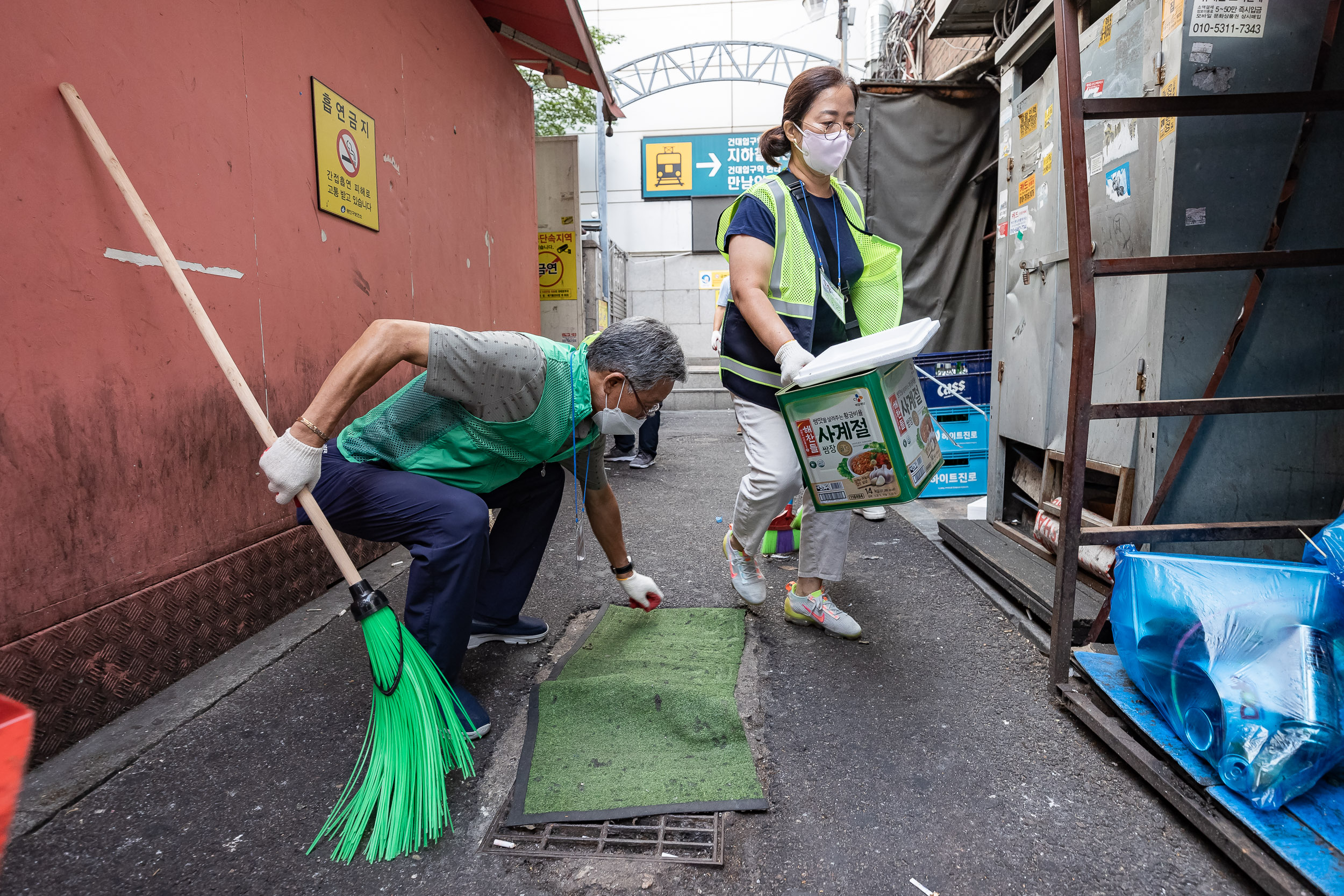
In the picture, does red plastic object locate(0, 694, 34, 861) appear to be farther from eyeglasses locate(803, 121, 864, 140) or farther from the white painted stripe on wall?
eyeglasses locate(803, 121, 864, 140)

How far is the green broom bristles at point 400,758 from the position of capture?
1.54 meters

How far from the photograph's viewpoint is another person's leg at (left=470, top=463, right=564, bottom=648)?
8.00 ft

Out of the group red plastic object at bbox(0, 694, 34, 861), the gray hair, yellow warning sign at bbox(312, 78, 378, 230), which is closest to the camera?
red plastic object at bbox(0, 694, 34, 861)

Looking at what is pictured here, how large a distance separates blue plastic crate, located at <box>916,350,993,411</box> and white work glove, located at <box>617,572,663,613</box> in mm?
2703

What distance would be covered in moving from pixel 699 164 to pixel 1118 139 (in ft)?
41.8

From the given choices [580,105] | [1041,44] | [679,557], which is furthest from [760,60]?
[679,557]

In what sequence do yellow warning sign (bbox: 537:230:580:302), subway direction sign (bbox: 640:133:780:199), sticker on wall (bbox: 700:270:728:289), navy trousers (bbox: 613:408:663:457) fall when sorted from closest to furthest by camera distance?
navy trousers (bbox: 613:408:663:457)
yellow warning sign (bbox: 537:230:580:302)
subway direction sign (bbox: 640:133:780:199)
sticker on wall (bbox: 700:270:728:289)

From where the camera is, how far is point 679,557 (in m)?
3.61

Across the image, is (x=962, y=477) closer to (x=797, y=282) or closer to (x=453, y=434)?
(x=797, y=282)

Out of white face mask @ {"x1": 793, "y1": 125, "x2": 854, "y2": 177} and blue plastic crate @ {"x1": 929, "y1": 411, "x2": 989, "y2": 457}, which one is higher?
white face mask @ {"x1": 793, "y1": 125, "x2": 854, "y2": 177}

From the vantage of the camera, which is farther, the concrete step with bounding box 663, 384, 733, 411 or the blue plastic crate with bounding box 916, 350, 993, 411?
the concrete step with bounding box 663, 384, 733, 411

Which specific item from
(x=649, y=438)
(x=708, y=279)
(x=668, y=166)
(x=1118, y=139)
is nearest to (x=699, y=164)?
(x=668, y=166)

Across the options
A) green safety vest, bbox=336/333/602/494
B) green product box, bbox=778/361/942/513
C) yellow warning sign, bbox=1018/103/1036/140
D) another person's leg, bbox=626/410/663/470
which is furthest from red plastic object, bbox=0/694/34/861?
another person's leg, bbox=626/410/663/470

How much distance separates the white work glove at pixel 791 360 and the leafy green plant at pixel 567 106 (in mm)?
12960
